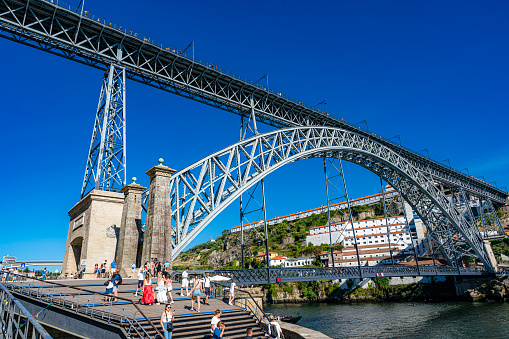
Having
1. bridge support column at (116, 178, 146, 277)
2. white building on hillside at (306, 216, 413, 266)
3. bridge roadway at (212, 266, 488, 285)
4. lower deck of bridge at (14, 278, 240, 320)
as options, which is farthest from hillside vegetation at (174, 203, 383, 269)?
lower deck of bridge at (14, 278, 240, 320)

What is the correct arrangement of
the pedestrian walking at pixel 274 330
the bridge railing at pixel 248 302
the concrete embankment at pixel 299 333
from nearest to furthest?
the pedestrian walking at pixel 274 330, the concrete embankment at pixel 299 333, the bridge railing at pixel 248 302

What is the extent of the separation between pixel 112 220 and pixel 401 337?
20076 millimetres

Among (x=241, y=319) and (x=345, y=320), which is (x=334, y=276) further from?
(x=241, y=319)

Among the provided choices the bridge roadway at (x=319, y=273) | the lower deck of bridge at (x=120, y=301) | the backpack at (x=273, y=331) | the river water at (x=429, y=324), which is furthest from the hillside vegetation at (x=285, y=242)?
the backpack at (x=273, y=331)

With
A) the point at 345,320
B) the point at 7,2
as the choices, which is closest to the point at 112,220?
the point at 7,2

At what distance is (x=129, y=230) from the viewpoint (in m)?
17.6

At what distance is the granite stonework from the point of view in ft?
58.9

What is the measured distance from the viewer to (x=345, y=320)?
108 ft

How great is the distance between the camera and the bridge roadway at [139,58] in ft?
61.6

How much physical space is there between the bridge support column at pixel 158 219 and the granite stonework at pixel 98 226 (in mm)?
2712

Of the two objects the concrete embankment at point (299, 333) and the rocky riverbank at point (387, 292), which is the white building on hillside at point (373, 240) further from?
the concrete embankment at point (299, 333)

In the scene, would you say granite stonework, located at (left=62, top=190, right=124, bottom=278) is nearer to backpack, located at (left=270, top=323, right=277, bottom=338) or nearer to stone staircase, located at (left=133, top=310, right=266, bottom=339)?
stone staircase, located at (left=133, top=310, right=266, bottom=339)

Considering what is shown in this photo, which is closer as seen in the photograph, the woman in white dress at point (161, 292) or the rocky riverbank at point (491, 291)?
the woman in white dress at point (161, 292)

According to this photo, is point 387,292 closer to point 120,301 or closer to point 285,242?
point 285,242
